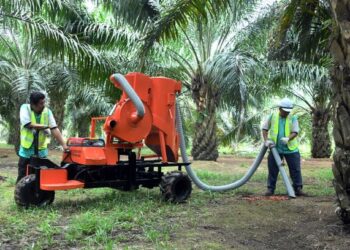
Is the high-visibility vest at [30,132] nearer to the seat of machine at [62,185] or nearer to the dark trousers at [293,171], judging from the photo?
the seat of machine at [62,185]

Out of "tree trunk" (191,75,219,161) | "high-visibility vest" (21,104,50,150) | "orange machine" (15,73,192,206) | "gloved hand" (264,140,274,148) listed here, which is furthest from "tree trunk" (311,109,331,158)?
"high-visibility vest" (21,104,50,150)

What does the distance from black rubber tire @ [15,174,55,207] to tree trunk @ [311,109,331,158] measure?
15.6 meters

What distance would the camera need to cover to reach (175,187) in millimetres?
7531

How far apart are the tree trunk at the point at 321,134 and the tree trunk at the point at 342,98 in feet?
50.5

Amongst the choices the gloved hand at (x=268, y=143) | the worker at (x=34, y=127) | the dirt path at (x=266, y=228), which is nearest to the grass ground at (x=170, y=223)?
the dirt path at (x=266, y=228)

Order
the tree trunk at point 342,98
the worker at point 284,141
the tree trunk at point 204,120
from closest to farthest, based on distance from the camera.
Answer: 1. the tree trunk at point 342,98
2. the worker at point 284,141
3. the tree trunk at point 204,120

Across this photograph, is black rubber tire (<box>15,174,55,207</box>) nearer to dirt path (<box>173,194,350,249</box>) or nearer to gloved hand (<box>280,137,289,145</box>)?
dirt path (<box>173,194,350,249</box>)

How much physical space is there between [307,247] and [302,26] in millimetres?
6718

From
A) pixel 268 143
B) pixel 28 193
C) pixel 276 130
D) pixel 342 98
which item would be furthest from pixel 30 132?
pixel 342 98

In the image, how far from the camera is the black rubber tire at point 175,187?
7.41m

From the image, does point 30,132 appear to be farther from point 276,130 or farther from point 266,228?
point 276,130

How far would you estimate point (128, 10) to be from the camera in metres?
11.2

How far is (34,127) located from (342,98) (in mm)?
4207

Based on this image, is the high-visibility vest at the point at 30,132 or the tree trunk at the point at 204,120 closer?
the high-visibility vest at the point at 30,132
